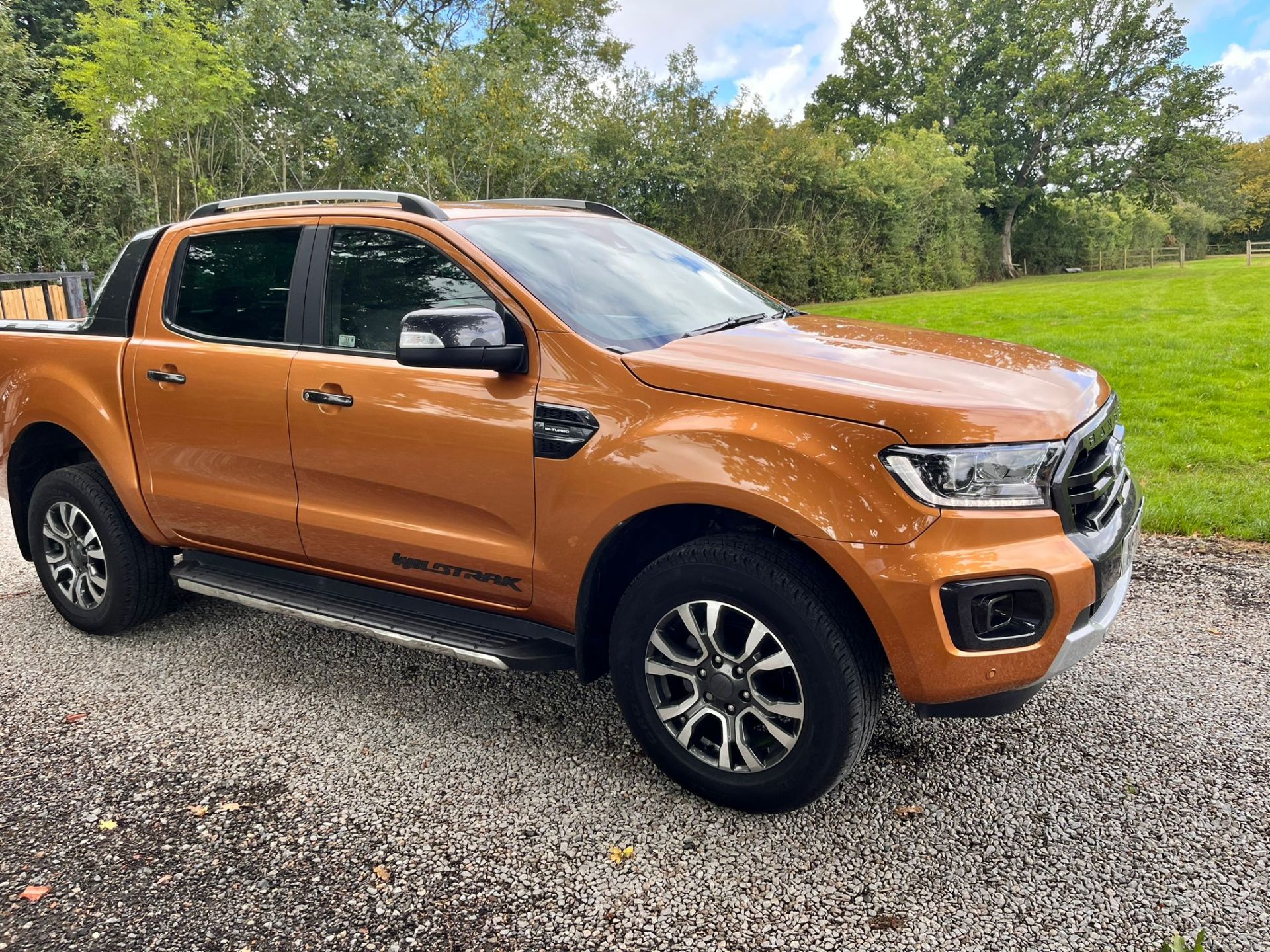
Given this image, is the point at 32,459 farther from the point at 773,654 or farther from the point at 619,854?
the point at 773,654

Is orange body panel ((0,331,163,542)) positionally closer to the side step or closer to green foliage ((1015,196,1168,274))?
the side step

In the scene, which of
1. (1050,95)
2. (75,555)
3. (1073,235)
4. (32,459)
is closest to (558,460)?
(75,555)

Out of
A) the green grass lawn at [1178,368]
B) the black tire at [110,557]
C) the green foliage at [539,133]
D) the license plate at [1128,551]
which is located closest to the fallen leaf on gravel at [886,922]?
the license plate at [1128,551]

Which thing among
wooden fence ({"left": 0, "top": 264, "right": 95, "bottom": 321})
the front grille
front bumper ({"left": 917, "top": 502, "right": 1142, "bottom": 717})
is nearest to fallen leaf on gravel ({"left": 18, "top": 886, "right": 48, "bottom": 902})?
front bumper ({"left": 917, "top": 502, "right": 1142, "bottom": 717})

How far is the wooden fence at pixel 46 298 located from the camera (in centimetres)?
1167

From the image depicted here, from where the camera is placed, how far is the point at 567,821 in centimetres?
270

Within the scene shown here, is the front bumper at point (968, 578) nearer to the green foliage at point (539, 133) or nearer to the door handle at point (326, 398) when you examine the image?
the door handle at point (326, 398)

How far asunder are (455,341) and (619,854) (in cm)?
162

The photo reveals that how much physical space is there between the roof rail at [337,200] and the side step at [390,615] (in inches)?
56.9

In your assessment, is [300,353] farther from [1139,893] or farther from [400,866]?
[1139,893]

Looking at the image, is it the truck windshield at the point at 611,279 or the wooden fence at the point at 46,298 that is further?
the wooden fence at the point at 46,298

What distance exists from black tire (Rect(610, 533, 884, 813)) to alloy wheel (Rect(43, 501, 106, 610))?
278 centimetres

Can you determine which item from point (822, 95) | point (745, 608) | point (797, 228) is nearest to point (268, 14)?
point (797, 228)

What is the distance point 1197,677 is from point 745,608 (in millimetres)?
2216
